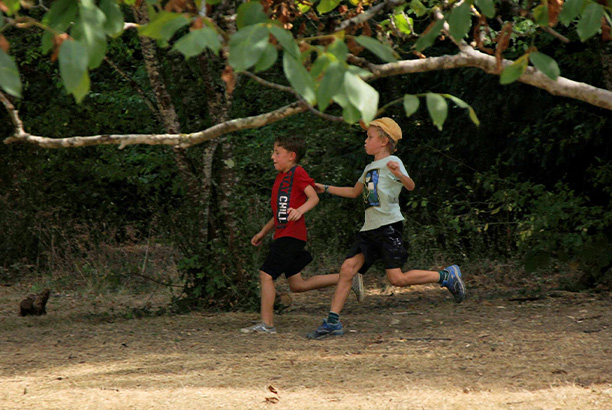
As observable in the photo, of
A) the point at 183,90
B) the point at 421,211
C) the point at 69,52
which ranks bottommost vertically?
the point at 421,211

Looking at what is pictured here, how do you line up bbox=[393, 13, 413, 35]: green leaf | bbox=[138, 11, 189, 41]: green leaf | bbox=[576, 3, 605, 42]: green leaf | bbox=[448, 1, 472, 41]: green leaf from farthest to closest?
1. bbox=[393, 13, 413, 35]: green leaf
2. bbox=[448, 1, 472, 41]: green leaf
3. bbox=[576, 3, 605, 42]: green leaf
4. bbox=[138, 11, 189, 41]: green leaf

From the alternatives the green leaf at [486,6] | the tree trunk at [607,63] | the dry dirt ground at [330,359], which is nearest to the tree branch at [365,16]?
the green leaf at [486,6]

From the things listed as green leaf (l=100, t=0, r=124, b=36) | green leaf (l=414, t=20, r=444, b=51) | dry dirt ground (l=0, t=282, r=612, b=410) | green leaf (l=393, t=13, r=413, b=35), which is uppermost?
green leaf (l=393, t=13, r=413, b=35)

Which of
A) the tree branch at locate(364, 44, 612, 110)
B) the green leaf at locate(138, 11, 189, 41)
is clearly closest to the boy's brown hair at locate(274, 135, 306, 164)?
the tree branch at locate(364, 44, 612, 110)

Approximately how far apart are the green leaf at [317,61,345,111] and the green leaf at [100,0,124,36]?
0.62m

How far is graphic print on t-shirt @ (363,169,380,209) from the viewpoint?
604cm

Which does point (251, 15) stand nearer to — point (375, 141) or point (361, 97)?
point (361, 97)

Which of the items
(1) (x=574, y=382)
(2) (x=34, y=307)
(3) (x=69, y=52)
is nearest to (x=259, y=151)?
(2) (x=34, y=307)

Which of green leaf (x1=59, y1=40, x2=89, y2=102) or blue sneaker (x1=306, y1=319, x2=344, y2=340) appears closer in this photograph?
green leaf (x1=59, y1=40, x2=89, y2=102)

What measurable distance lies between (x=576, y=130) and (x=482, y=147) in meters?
1.88

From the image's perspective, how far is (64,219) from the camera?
12531 mm

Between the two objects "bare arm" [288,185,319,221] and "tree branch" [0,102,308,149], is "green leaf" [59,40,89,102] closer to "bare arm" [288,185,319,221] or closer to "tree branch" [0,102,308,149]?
"tree branch" [0,102,308,149]

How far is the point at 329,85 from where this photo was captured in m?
2.01

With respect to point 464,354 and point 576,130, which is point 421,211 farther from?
point 464,354
